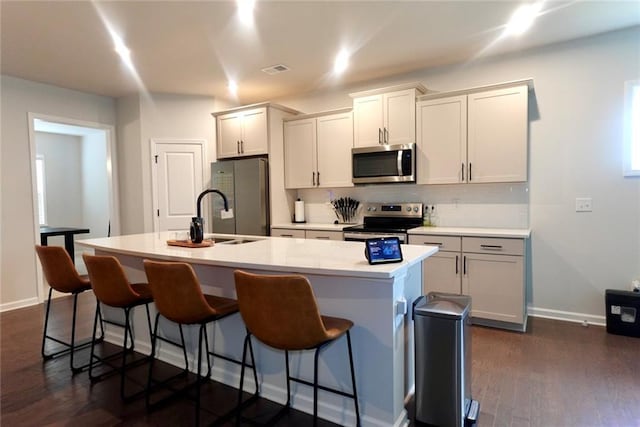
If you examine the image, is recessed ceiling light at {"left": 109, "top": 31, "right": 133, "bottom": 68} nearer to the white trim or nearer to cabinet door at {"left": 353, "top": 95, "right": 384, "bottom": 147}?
cabinet door at {"left": 353, "top": 95, "right": 384, "bottom": 147}

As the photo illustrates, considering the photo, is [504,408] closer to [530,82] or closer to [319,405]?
[319,405]

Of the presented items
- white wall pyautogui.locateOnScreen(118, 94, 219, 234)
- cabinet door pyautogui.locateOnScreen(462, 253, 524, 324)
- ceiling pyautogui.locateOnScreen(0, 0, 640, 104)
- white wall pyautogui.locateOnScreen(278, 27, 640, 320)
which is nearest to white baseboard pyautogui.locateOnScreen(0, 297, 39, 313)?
white wall pyautogui.locateOnScreen(118, 94, 219, 234)

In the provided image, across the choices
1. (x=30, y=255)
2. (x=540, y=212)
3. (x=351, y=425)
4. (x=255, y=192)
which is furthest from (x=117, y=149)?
(x=540, y=212)

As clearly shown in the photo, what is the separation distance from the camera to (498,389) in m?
2.32

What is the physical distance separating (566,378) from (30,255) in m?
5.51

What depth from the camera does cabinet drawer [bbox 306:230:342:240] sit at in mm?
4133

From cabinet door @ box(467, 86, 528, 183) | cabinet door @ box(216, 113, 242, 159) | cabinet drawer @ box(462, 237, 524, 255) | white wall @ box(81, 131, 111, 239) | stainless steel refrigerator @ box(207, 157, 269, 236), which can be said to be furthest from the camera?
white wall @ box(81, 131, 111, 239)

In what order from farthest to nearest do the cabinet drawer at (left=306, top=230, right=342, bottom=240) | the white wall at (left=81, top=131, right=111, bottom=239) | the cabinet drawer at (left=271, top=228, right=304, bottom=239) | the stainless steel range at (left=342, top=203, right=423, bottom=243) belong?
the white wall at (left=81, top=131, right=111, bottom=239) < the cabinet drawer at (left=271, top=228, right=304, bottom=239) < the cabinet drawer at (left=306, top=230, right=342, bottom=240) < the stainless steel range at (left=342, top=203, right=423, bottom=243)

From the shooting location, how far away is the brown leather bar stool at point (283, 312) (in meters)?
1.54

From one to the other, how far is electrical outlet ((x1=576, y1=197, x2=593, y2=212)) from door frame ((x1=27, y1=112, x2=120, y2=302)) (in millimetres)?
5653

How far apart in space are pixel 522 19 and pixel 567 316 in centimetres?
275

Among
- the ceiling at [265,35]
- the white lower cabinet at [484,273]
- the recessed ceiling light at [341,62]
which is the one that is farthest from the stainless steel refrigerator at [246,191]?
the white lower cabinet at [484,273]

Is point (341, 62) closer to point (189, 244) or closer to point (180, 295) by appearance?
point (189, 244)

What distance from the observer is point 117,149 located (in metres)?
5.25
